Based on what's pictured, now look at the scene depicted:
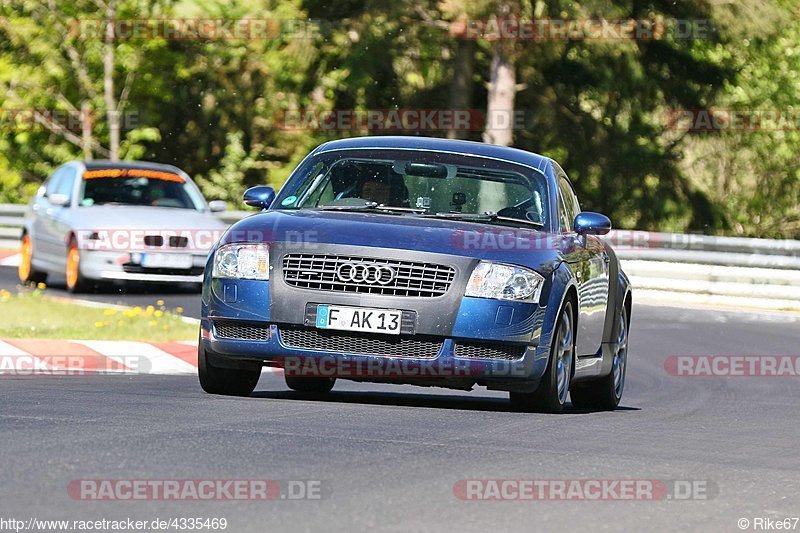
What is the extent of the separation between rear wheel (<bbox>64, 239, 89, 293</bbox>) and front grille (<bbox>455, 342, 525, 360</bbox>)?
449 inches

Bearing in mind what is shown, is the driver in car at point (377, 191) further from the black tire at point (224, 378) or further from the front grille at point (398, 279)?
the black tire at point (224, 378)

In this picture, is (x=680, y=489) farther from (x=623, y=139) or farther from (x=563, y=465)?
(x=623, y=139)

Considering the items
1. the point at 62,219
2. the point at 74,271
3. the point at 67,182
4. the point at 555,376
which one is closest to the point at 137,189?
the point at 67,182

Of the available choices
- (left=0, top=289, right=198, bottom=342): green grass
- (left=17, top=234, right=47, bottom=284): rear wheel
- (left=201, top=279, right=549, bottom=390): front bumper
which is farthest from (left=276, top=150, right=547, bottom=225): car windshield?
(left=17, top=234, right=47, bottom=284): rear wheel

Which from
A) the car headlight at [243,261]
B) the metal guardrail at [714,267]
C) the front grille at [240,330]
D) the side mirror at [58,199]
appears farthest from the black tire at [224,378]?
the metal guardrail at [714,267]

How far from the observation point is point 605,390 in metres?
11.7

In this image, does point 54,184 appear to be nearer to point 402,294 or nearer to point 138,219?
point 138,219

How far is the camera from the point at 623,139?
121 feet

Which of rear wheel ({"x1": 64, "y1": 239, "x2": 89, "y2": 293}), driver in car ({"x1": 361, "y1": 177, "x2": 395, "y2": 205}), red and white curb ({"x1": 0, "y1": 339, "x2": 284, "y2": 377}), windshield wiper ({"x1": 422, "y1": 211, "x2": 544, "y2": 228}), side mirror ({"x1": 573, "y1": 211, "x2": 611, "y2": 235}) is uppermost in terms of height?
driver in car ({"x1": 361, "y1": 177, "x2": 395, "y2": 205})

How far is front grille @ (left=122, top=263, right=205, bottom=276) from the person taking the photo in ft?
66.1

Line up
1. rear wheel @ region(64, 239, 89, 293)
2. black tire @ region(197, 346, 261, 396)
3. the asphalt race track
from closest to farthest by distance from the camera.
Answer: the asphalt race track
black tire @ region(197, 346, 261, 396)
rear wheel @ region(64, 239, 89, 293)

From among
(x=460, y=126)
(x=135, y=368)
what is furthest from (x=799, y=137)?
(x=135, y=368)

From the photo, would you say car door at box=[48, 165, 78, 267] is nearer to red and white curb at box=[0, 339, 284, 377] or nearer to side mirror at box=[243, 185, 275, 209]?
red and white curb at box=[0, 339, 284, 377]

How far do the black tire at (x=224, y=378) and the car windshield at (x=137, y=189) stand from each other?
11.1 meters
